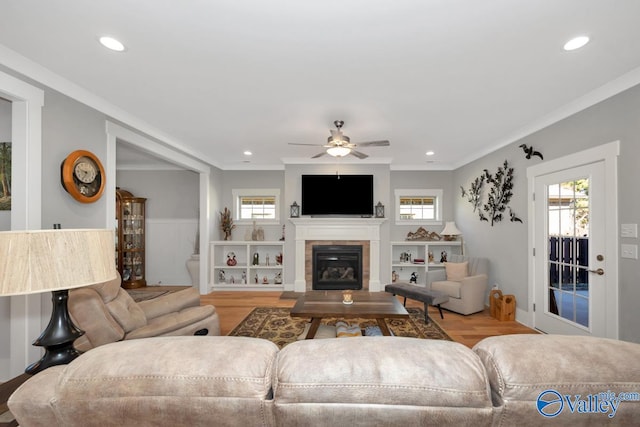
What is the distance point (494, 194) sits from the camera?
15.0ft

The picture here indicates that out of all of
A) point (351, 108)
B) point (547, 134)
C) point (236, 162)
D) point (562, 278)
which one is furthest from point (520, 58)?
point (236, 162)

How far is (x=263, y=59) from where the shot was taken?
219 centimetres

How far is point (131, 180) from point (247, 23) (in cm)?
579

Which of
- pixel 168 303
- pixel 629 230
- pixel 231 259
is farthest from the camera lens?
pixel 231 259

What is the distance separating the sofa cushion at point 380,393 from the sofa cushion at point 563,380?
57mm

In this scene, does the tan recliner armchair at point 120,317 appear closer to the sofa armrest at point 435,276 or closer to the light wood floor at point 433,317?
the light wood floor at point 433,317

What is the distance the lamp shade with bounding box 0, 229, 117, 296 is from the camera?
40.5 inches

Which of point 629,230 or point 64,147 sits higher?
point 64,147

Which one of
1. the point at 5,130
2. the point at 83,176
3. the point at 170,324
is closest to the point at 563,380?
the point at 170,324

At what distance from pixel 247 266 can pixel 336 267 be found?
1.77 m

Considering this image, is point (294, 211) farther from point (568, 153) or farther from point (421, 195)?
point (568, 153)

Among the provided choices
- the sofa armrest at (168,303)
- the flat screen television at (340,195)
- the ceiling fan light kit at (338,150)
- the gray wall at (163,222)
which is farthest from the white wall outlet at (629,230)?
the gray wall at (163,222)

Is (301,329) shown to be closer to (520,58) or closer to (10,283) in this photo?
(10,283)

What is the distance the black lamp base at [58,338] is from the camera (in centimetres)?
119
